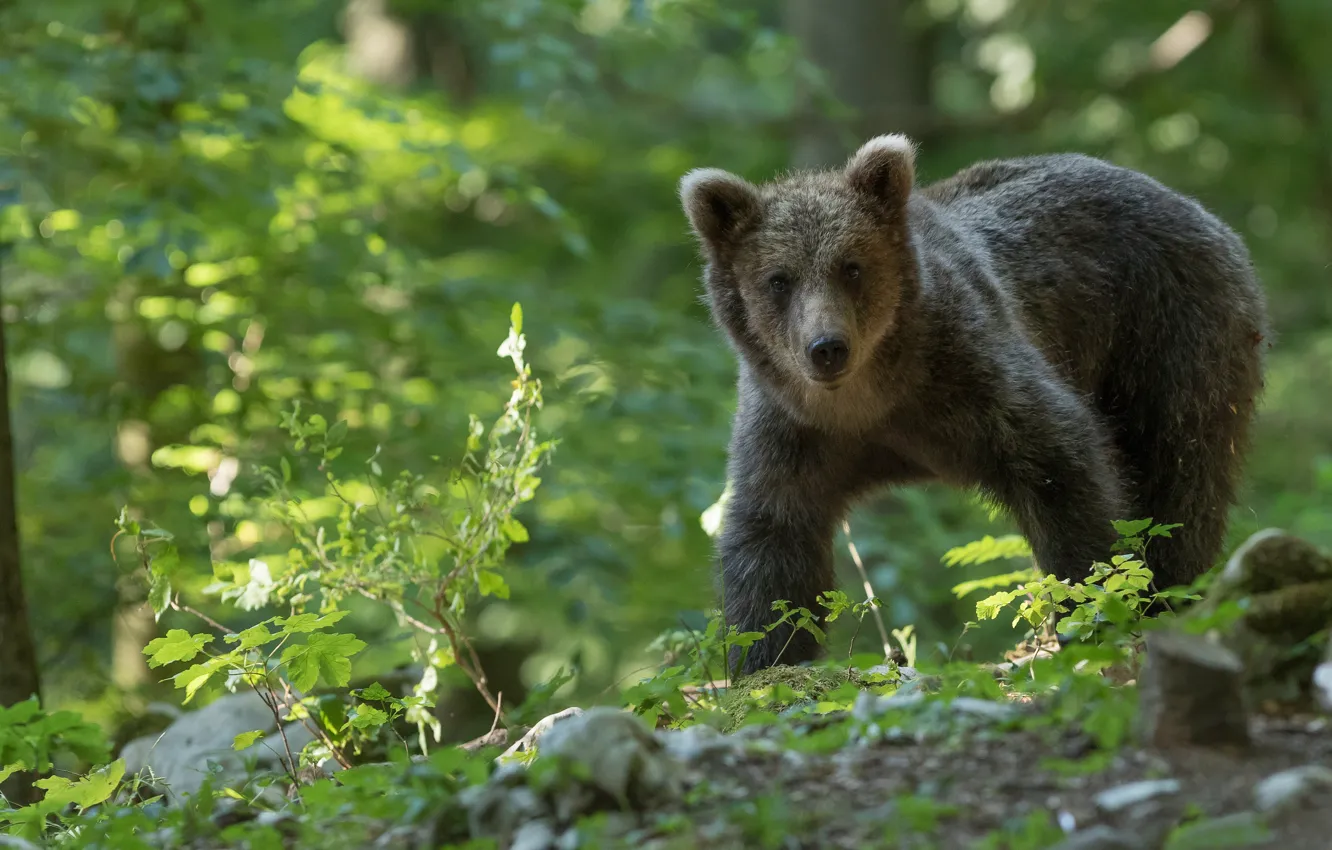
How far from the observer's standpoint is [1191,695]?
306 cm

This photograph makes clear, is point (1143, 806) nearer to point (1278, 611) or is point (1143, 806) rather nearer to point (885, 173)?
point (1278, 611)

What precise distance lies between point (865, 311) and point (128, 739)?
4646mm

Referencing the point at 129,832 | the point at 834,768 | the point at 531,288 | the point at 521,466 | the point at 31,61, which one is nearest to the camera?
the point at 834,768

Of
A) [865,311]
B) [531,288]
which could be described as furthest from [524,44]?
[865,311]

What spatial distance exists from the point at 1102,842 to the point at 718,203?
3891mm

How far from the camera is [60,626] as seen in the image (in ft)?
27.2

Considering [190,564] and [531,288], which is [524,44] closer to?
[531,288]

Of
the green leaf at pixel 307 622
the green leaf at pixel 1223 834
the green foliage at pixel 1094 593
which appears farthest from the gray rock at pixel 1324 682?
the green leaf at pixel 307 622

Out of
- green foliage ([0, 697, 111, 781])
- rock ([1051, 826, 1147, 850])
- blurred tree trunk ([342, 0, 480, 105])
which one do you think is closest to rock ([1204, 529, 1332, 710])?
rock ([1051, 826, 1147, 850])

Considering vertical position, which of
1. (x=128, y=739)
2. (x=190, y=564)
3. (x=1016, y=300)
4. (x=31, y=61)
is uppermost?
(x=31, y=61)

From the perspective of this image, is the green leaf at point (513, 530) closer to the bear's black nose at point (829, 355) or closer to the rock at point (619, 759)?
the bear's black nose at point (829, 355)

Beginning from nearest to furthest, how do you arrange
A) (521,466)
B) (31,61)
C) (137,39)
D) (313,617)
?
(313,617), (521,466), (31,61), (137,39)

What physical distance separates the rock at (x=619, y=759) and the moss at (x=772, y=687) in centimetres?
106

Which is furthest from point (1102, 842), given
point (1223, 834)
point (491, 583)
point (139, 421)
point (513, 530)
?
point (139, 421)
